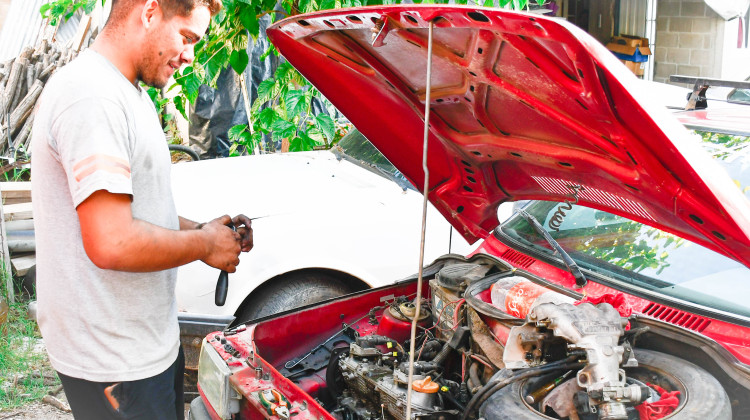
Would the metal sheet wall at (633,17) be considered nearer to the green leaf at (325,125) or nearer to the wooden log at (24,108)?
the green leaf at (325,125)

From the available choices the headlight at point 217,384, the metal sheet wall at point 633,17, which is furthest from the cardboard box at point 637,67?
the headlight at point 217,384

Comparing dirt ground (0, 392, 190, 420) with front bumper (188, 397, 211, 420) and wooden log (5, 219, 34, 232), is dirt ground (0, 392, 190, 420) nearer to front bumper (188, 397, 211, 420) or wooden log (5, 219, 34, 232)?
front bumper (188, 397, 211, 420)

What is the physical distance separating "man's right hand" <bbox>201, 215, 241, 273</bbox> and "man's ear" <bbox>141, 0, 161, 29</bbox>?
597 millimetres

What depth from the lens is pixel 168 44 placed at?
1940 mm

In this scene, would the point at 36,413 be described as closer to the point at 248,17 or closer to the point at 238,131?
the point at 248,17

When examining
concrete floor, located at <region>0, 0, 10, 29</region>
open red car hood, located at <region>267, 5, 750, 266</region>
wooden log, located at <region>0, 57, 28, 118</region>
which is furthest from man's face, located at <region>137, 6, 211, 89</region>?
concrete floor, located at <region>0, 0, 10, 29</region>

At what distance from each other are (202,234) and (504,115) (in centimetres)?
102

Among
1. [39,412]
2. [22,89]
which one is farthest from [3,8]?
[39,412]

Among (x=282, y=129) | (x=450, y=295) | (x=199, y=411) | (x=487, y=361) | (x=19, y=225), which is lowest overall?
(x=199, y=411)

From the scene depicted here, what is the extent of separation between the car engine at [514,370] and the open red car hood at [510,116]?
1.31 feet

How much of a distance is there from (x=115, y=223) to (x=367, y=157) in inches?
130

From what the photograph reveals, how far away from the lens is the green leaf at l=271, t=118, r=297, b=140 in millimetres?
4988

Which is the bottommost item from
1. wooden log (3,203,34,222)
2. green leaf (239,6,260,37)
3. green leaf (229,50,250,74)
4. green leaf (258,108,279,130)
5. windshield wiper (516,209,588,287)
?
wooden log (3,203,34,222)

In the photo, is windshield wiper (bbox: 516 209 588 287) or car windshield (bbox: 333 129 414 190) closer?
windshield wiper (bbox: 516 209 588 287)
